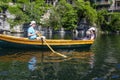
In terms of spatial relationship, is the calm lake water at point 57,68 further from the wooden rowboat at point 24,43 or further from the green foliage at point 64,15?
the green foliage at point 64,15

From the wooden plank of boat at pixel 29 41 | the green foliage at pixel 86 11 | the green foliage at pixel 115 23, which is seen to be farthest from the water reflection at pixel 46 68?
the green foliage at pixel 115 23

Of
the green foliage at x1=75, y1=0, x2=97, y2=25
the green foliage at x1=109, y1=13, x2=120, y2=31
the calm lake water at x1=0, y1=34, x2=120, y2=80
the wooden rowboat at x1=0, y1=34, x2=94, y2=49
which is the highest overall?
the green foliage at x1=75, y1=0, x2=97, y2=25

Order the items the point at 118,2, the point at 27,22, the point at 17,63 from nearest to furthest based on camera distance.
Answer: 1. the point at 17,63
2. the point at 27,22
3. the point at 118,2

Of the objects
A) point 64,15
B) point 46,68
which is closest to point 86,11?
point 64,15

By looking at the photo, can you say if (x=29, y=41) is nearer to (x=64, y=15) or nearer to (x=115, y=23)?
(x=64, y=15)

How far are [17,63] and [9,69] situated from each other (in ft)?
7.64

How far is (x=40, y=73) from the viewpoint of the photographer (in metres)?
18.5

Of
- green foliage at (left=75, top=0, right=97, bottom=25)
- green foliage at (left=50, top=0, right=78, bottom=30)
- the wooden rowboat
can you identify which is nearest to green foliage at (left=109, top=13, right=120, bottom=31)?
green foliage at (left=75, top=0, right=97, bottom=25)

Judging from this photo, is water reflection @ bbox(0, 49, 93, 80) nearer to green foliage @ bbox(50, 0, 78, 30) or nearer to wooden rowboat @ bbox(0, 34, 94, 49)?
wooden rowboat @ bbox(0, 34, 94, 49)

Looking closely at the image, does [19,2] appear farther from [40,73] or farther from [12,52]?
[40,73]

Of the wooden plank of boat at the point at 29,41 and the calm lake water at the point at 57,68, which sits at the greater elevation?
the wooden plank of boat at the point at 29,41

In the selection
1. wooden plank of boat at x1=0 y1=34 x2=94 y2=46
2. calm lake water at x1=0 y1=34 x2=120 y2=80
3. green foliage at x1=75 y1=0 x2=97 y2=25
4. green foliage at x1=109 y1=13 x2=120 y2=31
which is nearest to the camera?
calm lake water at x1=0 y1=34 x2=120 y2=80

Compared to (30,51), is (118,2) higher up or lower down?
higher up

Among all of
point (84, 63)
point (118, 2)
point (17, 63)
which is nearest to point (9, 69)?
point (17, 63)
